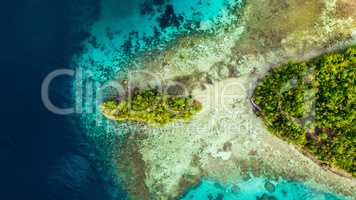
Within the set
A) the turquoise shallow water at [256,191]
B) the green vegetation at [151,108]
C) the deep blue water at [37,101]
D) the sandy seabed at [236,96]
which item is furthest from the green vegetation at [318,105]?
the deep blue water at [37,101]

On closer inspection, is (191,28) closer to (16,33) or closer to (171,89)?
(171,89)

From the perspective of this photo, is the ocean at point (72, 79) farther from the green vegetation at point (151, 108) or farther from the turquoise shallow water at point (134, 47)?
the green vegetation at point (151, 108)

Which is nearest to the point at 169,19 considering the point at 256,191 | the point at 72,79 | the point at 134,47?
the point at 134,47

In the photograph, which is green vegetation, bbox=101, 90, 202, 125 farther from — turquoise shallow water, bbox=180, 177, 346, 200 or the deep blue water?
turquoise shallow water, bbox=180, 177, 346, 200

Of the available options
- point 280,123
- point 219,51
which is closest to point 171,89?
point 219,51

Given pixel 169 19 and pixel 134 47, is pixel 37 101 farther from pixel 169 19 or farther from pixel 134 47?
pixel 169 19
